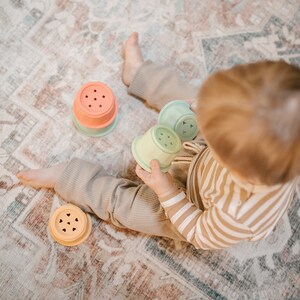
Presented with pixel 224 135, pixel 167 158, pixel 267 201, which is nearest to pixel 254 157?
pixel 224 135

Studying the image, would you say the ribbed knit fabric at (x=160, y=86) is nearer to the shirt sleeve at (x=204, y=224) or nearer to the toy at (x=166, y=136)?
the toy at (x=166, y=136)

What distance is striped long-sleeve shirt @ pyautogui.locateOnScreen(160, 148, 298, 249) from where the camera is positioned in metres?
0.66

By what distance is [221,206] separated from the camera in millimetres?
694

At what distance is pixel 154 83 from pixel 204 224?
0.42 metres

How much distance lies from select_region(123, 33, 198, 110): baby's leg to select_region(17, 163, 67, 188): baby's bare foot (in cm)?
27

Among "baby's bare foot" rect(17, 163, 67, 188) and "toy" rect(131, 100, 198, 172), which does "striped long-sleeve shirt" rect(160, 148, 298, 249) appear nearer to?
"toy" rect(131, 100, 198, 172)

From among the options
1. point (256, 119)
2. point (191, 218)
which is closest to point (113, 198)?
point (191, 218)

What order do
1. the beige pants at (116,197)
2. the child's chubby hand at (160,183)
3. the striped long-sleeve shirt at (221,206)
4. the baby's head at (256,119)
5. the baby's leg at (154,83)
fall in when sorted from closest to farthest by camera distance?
the baby's head at (256,119) < the striped long-sleeve shirt at (221,206) < the child's chubby hand at (160,183) < the beige pants at (116,197) < the baby's leg at (154,83)

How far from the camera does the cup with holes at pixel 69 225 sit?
946mm

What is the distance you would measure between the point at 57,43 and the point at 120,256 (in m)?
0.55

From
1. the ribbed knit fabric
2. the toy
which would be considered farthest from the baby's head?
the ribbed knit fabric

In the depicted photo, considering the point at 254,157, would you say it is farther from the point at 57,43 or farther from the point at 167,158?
the point at 57,43

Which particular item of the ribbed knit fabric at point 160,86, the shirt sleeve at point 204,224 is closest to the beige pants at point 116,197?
the shirt sleeve at point 204,224

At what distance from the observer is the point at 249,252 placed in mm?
1021
